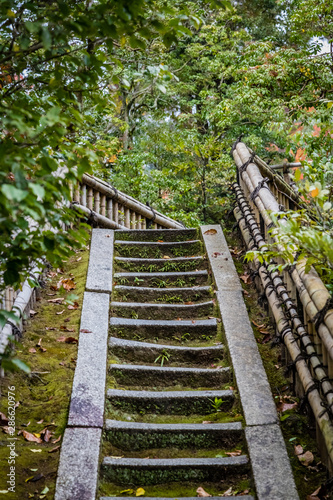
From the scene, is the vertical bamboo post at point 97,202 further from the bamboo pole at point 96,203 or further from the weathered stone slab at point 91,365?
the weathered stone slab at point 91,365

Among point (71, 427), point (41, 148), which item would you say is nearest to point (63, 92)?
point (41, 148)

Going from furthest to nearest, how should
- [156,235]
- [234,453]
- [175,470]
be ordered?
1. [156,235]
2. [234,453]
3. [175,470]

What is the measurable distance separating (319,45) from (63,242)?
29.6ft

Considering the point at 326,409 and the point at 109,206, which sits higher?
the point at 109,206

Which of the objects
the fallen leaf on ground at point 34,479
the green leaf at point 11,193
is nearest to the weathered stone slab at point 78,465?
the fallen leaf on ground at point 34,479

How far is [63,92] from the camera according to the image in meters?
2.09

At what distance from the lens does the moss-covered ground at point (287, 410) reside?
2.61 m

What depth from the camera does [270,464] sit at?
8.75ft

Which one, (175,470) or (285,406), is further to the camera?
(285,406)

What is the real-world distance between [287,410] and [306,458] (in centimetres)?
38

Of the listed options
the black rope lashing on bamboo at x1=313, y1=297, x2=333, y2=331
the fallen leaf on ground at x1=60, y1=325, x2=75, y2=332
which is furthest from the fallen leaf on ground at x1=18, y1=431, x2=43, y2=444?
the black rope lashing on bamboo at x1=313, y1=297, x2=333, y2=331

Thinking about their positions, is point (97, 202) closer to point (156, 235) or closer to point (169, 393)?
point (156, 235)

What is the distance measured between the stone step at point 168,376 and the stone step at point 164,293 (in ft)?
3.44

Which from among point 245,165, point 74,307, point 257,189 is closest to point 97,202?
point 245,165
